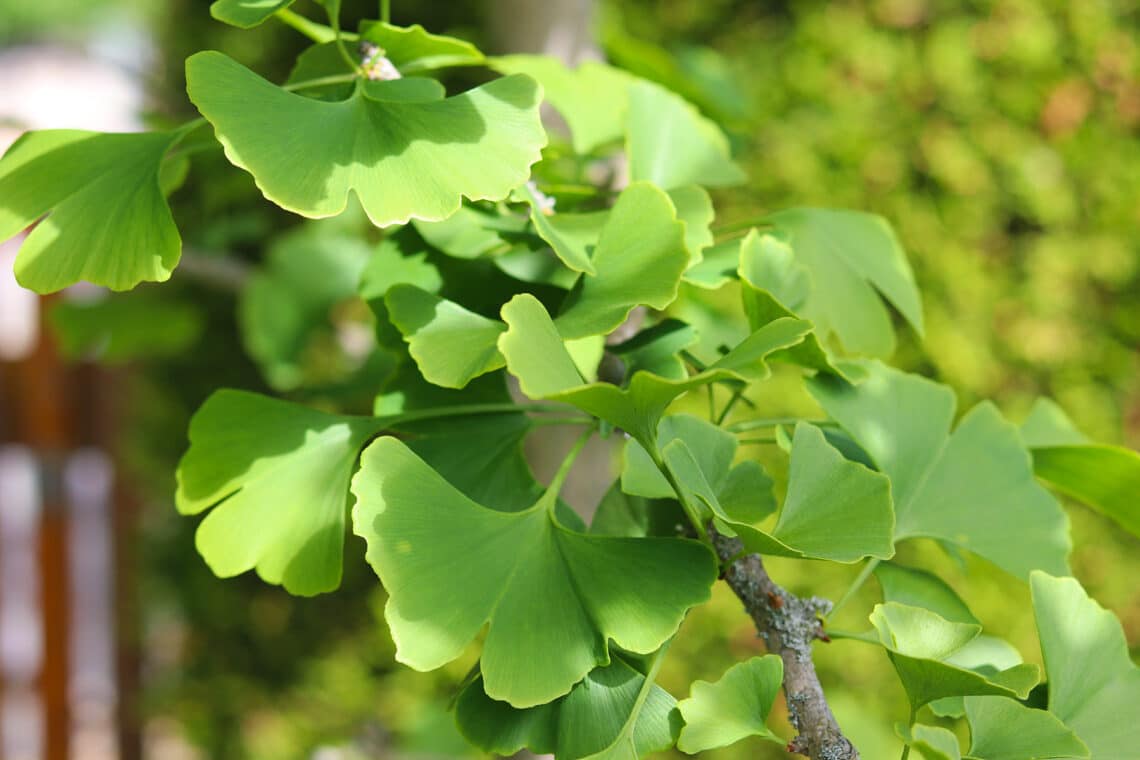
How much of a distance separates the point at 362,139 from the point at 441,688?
112cm

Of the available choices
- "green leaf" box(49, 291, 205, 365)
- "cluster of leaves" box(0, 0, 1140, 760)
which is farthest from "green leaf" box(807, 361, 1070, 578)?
"green leaf" box(49, 291, 205, 365)

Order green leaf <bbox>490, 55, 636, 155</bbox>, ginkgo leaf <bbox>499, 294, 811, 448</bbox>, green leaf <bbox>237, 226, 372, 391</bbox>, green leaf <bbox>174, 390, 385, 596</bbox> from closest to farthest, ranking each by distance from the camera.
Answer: ginkgo leaf <bbox>499, 294, 811, 448</bbox>
green leaf <bbox>174, 390, 385, 596</bbox>
green leaf <bbox>490, 55, 636, 155</bbox>
green leaf <bbox>237, 226, 372, 391</bbox>

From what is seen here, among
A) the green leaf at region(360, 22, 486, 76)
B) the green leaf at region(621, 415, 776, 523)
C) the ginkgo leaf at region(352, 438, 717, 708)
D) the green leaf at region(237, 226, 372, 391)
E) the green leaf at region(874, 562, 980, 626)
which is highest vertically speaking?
the green leaf at region(360, 22, 486, 76)

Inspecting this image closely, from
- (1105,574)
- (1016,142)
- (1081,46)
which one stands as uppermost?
(1081,46)

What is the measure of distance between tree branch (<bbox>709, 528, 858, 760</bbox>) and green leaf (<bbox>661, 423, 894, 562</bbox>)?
29 mm

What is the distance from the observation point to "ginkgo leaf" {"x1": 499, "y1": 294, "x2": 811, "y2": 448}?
1.01ft

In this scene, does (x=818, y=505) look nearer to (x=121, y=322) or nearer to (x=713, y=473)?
(x=713, y=473)

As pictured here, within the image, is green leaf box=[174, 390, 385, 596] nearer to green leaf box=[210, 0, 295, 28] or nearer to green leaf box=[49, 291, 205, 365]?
green leaf box=[210, 0, 295, 28]

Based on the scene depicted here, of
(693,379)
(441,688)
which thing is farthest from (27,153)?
(441,688)

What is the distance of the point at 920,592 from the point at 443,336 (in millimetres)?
233

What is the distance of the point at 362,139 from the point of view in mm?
355

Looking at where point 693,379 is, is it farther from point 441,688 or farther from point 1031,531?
point 441,688

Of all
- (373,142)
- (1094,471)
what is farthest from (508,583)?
(1094,471)

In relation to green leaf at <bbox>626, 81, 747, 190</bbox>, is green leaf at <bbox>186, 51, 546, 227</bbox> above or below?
above
